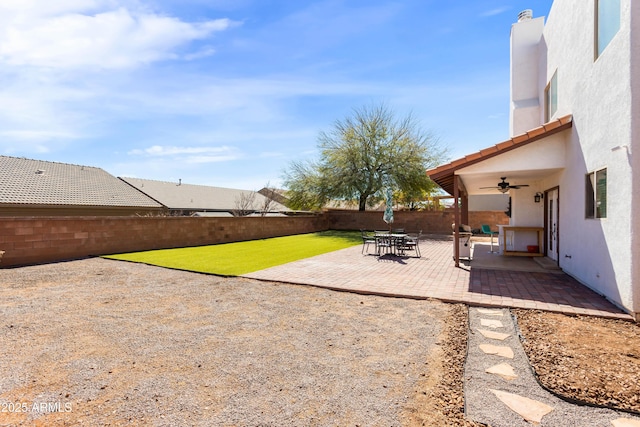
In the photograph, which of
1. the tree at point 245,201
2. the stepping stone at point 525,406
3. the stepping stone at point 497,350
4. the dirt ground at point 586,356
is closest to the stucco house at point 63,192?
the tree at point 245,201

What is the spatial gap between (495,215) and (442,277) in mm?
18888

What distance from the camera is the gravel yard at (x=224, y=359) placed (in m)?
2.85

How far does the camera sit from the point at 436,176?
10219mm

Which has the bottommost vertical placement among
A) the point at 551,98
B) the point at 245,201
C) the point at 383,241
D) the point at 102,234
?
the point at 383,241

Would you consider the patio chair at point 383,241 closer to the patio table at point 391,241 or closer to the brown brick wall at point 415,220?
the patio table at point 391,241

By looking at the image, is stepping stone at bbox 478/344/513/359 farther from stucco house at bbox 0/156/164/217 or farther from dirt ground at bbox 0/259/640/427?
stucco house at bbox 0/156/164/217

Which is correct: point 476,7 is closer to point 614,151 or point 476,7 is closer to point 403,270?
point 614,151

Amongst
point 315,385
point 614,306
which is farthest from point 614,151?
point 315,385

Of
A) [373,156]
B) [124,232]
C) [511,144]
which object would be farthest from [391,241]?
[373,156]

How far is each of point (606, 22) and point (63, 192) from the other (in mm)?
30217

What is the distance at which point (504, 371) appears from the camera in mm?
3578

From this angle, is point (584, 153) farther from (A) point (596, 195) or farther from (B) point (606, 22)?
(B) point (606, 22)

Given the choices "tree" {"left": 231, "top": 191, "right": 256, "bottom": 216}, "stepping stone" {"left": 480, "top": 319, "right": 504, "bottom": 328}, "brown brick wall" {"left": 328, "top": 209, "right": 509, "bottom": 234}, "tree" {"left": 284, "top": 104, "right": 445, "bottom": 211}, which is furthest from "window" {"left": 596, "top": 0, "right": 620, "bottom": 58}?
"tree" {"left": 231, "top": 191, "right": 256, "bottom": 216}

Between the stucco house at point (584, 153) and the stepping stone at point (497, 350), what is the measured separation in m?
2.96
